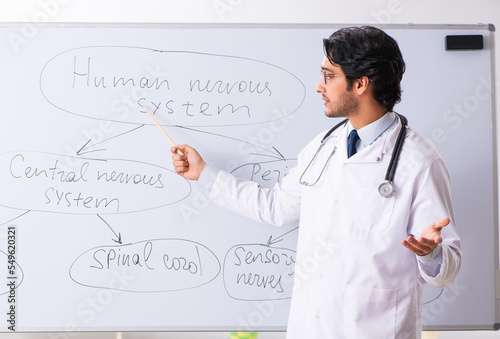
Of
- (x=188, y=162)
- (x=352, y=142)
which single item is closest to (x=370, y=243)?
(x=352, y=142)

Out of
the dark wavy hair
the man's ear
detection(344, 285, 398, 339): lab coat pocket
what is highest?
the dark wavy hair

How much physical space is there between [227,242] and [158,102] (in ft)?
1.68

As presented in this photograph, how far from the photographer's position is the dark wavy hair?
1472 mm

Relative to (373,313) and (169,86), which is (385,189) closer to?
(373,313)

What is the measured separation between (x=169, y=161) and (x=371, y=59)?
0.72 meters

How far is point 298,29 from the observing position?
1.76 metres

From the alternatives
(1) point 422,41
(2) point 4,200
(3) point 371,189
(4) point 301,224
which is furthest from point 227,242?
(1) point 422,41

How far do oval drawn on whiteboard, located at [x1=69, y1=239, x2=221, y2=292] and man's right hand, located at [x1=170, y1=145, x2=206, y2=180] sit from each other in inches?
8.9

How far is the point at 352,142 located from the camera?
1.54m

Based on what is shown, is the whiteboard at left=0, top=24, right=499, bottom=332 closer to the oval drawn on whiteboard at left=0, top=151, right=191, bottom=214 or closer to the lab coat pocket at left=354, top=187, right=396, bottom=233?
the oval drawn on whiteboard at left=0, top=151, right=191, bottom=214

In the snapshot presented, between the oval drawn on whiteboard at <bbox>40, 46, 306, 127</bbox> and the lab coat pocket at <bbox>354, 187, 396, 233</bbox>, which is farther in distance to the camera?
the oval drawn on whiteboard at <bbox>40, 46, 306, 127</bbox>

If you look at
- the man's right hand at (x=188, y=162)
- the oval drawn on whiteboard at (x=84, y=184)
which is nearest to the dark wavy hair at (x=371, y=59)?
the man's right hand at (x=188, y=162)

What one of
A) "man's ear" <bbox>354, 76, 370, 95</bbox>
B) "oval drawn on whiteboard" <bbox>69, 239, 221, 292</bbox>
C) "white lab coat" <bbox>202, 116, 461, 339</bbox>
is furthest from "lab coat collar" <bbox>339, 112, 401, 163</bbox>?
"oval drawn on whiteboard" <bbox>69, 239, 221, 292</bbox>

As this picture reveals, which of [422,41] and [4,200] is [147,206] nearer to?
[4,200]
